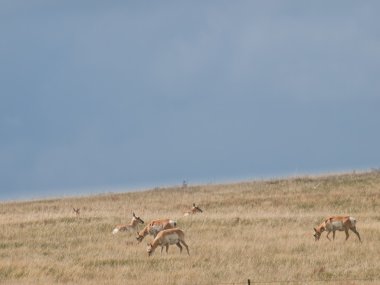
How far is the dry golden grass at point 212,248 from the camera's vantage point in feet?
70.4

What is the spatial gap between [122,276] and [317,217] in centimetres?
1683

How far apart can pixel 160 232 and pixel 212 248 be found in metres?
2.00

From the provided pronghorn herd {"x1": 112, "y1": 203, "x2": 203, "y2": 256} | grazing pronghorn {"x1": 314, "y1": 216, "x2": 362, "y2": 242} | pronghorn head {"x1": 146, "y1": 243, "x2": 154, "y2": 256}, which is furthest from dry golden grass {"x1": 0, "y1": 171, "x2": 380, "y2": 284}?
grazing pronghorn {"x1": 314, "y1": 216, "x2": 362, "y2": 242}

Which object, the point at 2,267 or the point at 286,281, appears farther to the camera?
the point at 2,267

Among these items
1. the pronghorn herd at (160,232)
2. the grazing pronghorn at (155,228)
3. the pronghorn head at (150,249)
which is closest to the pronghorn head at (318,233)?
the pronghorn herd at (160,232)

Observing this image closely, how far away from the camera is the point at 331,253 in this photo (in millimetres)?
25000

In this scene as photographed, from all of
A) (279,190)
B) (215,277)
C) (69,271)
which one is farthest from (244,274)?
(279,190)

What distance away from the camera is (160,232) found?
1077 inches

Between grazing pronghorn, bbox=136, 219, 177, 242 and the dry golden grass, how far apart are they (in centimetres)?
43

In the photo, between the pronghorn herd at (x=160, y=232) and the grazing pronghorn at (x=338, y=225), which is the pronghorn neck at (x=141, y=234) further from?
the grazing pronghorn at (x=338, y=225)

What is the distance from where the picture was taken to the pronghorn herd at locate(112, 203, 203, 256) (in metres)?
26.8

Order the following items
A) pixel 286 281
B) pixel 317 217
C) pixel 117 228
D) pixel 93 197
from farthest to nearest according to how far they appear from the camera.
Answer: pixel 93 197
pixel 317 217
pixel 117 228
pixel 286 281

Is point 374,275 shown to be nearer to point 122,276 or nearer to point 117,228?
point 122,276

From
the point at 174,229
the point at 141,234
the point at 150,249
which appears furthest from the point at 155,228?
the point at 150,249
